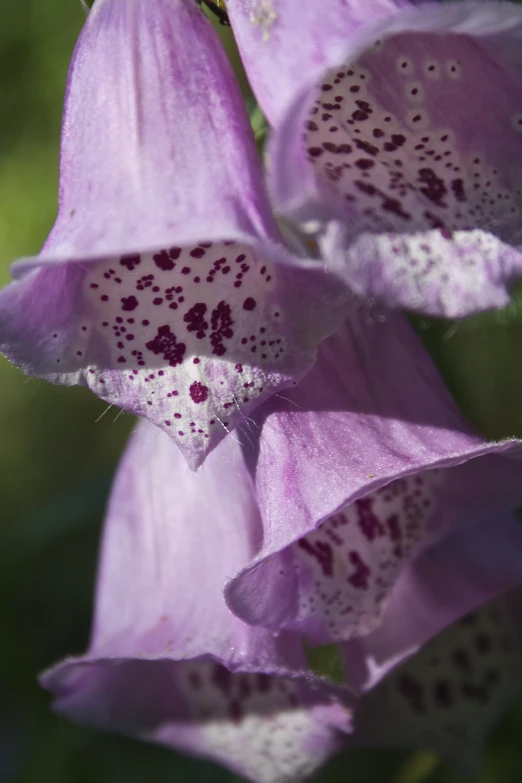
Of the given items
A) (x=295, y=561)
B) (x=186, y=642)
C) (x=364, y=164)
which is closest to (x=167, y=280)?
(x=364, y=164)

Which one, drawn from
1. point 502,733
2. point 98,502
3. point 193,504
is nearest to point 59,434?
point 98,502

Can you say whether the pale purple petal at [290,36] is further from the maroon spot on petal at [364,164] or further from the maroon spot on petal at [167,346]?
the maroon spot on petal at [167,346]

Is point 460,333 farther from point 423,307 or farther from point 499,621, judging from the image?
point 423,307

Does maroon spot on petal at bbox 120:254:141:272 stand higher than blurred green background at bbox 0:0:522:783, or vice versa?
maroon spot on petal at bbox 120:254:141:272

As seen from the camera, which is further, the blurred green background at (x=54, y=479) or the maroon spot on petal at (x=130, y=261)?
the blurred green background at (x=54, y=479)

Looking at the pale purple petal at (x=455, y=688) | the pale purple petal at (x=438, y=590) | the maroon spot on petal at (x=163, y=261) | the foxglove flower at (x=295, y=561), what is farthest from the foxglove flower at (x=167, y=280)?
the pale purple petal at (x=455, y=688)

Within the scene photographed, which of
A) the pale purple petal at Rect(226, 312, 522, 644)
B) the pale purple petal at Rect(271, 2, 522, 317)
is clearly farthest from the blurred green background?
the pale purple petal at Rect(271, 2, 522, 317)

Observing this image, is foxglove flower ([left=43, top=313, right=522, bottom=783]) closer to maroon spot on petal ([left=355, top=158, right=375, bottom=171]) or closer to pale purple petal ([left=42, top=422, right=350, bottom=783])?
pale purple petal ([left=42, top=422, right=350, bottom=783])
